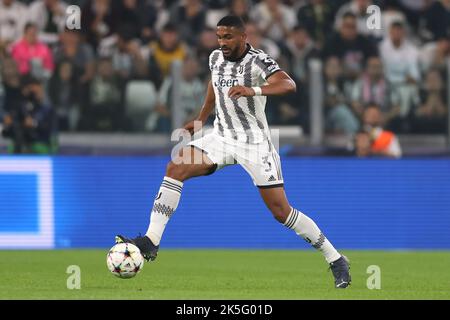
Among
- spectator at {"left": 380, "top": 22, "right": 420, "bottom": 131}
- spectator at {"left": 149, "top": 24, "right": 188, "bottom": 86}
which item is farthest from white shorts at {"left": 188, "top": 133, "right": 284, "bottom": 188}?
spectator at {"left": 149, "top": 24, "right": 188, "bottom": 86}

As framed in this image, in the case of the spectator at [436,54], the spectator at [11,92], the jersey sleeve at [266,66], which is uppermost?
the jersey sleeve at [266,66]

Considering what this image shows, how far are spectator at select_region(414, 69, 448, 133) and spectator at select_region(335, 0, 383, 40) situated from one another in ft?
4.25

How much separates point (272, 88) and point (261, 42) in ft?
22.3

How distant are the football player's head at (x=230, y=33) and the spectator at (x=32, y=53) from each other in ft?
19.7

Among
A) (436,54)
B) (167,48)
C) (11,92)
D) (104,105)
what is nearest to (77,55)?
(104,105)

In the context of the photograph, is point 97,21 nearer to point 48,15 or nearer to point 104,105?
point 48,15

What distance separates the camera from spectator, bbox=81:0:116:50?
16891 millimetres

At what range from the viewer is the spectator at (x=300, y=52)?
15.7 meters

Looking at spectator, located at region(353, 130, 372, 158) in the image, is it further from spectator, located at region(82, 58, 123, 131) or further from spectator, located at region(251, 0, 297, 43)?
spectator, located at region(82, 58, 123, 131)

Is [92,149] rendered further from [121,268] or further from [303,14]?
[121,268]

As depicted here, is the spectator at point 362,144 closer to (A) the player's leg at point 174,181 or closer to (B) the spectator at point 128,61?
(B) the spectator at point 128,61

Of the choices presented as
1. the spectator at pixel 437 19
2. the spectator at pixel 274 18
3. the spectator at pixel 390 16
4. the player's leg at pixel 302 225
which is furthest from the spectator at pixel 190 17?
the player's leg at pixel 302 225
